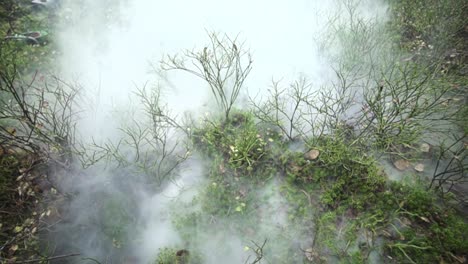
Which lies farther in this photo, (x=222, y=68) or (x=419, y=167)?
(x=222, y=68)

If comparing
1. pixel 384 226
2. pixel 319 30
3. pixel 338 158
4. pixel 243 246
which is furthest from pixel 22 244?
pixel 319 30

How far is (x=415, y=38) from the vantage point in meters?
4.70

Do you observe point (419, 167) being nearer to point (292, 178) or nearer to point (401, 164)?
point (401, 164)

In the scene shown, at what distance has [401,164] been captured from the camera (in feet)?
10.6

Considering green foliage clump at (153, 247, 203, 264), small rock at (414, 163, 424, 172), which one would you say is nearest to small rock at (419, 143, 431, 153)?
small rock at (414, 163, 424, 172)

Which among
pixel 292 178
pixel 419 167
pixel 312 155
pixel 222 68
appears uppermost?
pixel 222 68

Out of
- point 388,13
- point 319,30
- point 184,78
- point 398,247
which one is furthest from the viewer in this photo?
point 388,13

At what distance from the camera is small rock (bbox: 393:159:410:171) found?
10.6 ft

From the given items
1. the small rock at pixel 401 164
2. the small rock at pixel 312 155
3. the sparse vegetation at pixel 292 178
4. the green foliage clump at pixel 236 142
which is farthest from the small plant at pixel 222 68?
the small rock at pixel 401 164

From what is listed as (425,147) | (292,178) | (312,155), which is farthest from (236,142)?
(425,147)

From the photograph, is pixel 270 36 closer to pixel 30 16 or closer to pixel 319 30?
pixel 319 30

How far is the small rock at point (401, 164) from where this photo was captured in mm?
3221

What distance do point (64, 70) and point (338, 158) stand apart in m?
4.75

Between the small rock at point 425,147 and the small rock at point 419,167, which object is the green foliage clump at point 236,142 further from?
the small rock at point 425,147
